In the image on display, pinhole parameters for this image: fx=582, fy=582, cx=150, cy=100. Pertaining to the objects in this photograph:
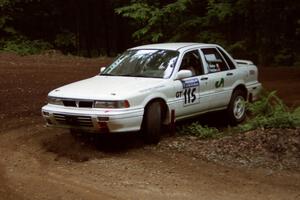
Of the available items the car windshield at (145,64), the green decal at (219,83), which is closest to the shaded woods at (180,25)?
the green decal at (219,83)

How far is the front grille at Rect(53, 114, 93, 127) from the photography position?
29.3 ft

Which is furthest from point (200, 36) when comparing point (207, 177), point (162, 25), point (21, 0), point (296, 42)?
point (207, 177)

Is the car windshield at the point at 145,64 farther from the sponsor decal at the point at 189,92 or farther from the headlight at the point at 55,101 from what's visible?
the headlight at the point at 55,101

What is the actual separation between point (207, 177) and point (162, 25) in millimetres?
15149

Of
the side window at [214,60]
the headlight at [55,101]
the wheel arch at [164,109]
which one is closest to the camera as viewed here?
the headlight at [55,101]

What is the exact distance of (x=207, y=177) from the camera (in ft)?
26.3

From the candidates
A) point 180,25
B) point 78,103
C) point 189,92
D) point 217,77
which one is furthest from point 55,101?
point 180,25

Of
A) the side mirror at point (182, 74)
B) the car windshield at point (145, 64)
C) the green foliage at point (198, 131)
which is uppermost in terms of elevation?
the car windshield at point (145, 64)

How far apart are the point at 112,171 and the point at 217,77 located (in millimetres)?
3684

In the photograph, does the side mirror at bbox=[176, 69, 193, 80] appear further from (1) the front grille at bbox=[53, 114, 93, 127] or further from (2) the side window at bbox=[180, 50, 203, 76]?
(1) the front grille at bbox=[53, 114, 93, 127]

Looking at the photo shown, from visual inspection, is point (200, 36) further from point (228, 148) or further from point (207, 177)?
point (207, 177)

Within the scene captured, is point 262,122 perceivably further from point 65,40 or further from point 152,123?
point 65,40

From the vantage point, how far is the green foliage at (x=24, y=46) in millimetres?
24453

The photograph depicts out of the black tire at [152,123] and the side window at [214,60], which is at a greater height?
the side window at [214,60]
